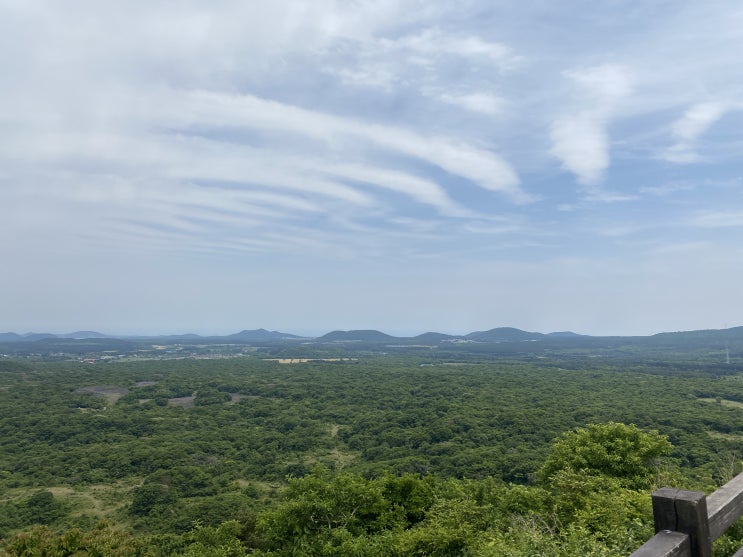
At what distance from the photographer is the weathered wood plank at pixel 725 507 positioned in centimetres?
266

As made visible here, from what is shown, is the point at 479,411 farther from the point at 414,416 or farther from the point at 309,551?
the point at 309,551

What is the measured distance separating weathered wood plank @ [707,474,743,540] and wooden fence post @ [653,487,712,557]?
19 centimetres

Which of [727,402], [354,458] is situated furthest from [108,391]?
[727,402]

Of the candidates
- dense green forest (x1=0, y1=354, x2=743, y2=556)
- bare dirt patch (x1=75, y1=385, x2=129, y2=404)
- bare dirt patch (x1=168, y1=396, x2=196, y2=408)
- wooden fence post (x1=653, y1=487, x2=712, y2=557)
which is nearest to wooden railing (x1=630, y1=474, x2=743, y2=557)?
wooden fence post (x1=653, y1=487, x2=712, y2=557)

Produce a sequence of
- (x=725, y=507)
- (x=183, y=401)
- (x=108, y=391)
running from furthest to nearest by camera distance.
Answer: (x=108, y=391)
(x=183, y=401)
(x=725, y=507)

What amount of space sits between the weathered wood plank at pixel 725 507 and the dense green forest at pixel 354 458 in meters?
4.76

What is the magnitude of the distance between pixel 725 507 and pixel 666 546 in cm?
83

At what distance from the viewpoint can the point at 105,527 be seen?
67.9 ft

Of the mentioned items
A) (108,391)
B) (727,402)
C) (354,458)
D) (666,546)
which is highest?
(666,546)

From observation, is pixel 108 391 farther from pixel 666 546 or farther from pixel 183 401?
pixel 666 546

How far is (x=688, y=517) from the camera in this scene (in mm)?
2449

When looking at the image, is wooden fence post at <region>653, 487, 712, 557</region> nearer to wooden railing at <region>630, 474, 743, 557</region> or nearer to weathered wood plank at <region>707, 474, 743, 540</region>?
wooden railing at <region>630, 474, 743, 557</region>

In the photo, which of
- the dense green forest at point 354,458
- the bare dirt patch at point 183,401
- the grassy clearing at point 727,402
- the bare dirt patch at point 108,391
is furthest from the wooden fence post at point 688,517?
the bare dirt patch at point 108,391

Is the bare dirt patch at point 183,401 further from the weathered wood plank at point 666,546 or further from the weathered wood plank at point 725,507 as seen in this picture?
the weathered wood plank at point 666,546
